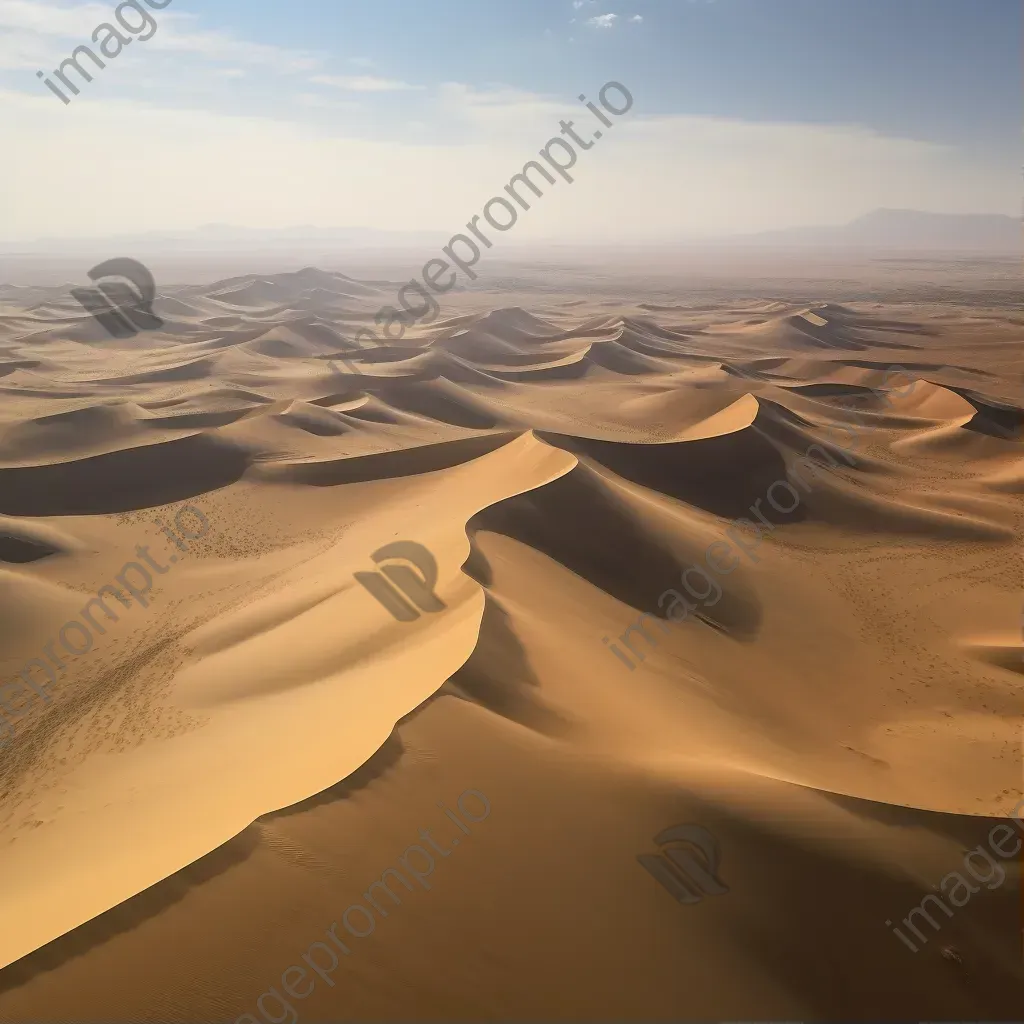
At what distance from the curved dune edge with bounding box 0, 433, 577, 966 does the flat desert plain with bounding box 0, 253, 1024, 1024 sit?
0.06 metres

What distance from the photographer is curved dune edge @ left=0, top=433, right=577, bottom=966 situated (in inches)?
237

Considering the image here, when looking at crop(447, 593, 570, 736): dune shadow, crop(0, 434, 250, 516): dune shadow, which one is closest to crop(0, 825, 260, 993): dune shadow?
crop(447, 593, 570, 736): dune shadow

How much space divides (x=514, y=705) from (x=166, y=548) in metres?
12.7

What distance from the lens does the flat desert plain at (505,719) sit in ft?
16.5

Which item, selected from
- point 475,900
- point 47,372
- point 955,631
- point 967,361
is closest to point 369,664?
point 475,900

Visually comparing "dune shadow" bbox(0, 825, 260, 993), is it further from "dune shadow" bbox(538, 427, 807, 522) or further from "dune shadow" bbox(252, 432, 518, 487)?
"dune shadow" bbox(252, 432, 518, 487)

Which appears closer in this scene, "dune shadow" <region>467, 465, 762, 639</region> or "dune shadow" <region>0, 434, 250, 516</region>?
"dune shadow" <region>467, 465, 762, 639</region>

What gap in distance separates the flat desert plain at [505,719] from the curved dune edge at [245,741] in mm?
64

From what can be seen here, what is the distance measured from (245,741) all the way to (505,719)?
335cm

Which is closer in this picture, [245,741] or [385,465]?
[245,741]

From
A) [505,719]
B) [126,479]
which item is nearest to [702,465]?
[505,719]

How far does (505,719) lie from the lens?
7707 mm

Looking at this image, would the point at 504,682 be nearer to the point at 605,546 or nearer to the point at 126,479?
the point at 605,546

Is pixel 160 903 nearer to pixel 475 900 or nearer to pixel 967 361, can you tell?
pixel 475 900
